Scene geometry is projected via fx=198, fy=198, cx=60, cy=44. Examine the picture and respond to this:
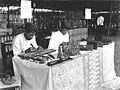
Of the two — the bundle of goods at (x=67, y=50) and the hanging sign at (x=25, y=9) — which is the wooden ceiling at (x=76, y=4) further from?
the bundle of goods at (x=67, y=50)

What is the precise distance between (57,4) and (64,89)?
36.8ft

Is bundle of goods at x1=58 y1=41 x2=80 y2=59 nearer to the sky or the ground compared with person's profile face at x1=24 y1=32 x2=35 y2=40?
nearer to the ground

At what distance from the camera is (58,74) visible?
7.95ft

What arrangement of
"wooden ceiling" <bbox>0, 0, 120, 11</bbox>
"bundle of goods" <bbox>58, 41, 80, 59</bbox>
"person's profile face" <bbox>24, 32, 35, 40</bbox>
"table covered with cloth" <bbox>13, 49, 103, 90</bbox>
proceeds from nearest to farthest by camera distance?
1. "table covered with cloth" <bbox>13, 49, 103, 90</bbox>
2. "bundle of goods" <bbox>58, 41, 80, 59</bbox>
3. "person's profile face" <bbox>24, 32, 35, 40</bbox>
4. "wooden ceiling" <bbox>0, 0, 120, 11</bbox>

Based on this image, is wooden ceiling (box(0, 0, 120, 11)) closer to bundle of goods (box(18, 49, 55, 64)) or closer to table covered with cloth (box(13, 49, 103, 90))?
table covered with cloth (box(13, 49, 103, 90))

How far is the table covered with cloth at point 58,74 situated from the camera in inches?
93.7

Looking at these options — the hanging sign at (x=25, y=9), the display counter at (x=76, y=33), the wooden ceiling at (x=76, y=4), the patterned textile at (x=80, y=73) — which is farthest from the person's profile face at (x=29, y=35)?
the wooden ceiling at (x=76, y=4)

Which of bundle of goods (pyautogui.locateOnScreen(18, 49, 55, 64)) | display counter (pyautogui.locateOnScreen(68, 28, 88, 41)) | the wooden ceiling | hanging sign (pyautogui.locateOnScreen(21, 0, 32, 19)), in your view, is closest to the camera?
bundle of goods (pyautogui.locateOnScreen(18, 49, 55, 64))

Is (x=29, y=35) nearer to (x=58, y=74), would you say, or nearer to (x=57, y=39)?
(x=58, y=74)

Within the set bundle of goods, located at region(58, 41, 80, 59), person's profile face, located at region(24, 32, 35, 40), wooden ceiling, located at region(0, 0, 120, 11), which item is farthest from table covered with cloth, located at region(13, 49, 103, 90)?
wooden ceiling, located at region(0, 0, 120, 11)

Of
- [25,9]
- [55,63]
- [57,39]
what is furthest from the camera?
[57,39]

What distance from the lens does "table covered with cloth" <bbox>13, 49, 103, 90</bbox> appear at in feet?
7.80

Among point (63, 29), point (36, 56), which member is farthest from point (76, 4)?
point (36, 56)

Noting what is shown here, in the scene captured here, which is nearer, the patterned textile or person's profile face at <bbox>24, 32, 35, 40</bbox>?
the patterned textile
